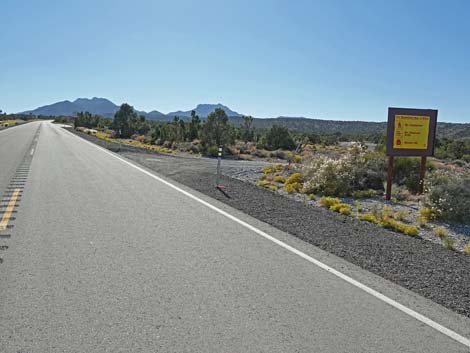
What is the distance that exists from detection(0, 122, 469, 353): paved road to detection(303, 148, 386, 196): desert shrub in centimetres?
625

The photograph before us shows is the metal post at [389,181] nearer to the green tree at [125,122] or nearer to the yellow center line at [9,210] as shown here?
the yellow center line at [9,210]

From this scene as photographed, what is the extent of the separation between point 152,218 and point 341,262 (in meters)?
3.99

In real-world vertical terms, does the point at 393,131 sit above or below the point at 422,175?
above

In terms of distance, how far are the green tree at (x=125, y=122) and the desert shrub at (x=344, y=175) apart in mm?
55013

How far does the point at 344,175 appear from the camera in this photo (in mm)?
13828

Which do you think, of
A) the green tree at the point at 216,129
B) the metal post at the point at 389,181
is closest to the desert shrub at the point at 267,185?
the metal post at the point at 389,181

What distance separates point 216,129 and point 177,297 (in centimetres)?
3550

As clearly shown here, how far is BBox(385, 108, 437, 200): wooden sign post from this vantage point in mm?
12602

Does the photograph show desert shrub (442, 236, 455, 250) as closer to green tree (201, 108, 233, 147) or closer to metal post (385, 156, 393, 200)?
metal post (385, 156, 393, 200)

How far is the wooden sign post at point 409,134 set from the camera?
12.6 meters

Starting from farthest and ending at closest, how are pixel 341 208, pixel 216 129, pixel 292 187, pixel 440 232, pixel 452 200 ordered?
pixel 216 129 < pixel 292 187 < pixel 341 208 < pixel 452 200 < pixel 440 232

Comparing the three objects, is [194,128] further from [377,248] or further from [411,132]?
[377,248]

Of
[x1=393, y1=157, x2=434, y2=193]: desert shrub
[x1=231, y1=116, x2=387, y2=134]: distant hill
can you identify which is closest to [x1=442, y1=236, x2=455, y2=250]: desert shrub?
[x1=393, y1=157, x2=434, y2=193]: desert shrub

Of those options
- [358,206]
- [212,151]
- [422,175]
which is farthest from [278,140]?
[358,206]
